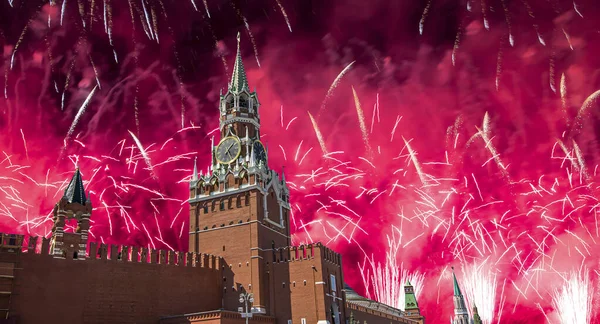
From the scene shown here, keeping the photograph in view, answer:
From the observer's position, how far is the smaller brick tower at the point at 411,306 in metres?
94.8

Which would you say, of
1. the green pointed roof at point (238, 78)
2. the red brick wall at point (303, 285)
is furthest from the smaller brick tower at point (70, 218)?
the green pointed roof at point (238, 78)

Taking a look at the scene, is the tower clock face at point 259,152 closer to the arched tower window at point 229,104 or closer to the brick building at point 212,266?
the brick building at point 212,266

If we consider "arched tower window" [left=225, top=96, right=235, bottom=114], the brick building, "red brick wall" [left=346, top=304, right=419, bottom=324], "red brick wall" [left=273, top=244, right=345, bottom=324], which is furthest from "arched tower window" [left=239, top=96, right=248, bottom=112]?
"red brick wall" [left=346, top=304, right=419, bottom=324]

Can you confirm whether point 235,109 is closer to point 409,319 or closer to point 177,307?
point 177,307

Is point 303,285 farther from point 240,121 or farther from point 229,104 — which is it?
point 229,104

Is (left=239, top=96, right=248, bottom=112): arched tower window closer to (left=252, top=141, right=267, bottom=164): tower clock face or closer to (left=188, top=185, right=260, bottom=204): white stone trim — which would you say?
(left=252, top=141, right=267, bottom=164): tower clock face

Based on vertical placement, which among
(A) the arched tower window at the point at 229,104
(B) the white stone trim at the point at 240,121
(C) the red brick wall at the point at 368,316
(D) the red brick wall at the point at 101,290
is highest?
(A) the arched tower window at the point at 229,104

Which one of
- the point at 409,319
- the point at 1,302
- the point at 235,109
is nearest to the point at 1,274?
the point at 1,302

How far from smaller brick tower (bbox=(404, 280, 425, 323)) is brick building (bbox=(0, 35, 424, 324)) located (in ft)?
96.9

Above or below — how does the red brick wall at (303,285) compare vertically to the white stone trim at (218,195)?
below

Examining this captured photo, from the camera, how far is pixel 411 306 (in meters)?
97.6

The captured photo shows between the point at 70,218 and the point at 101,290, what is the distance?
681cm

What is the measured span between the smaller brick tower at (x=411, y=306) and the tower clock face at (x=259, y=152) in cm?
4769

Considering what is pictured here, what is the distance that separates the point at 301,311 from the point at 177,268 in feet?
41.9
